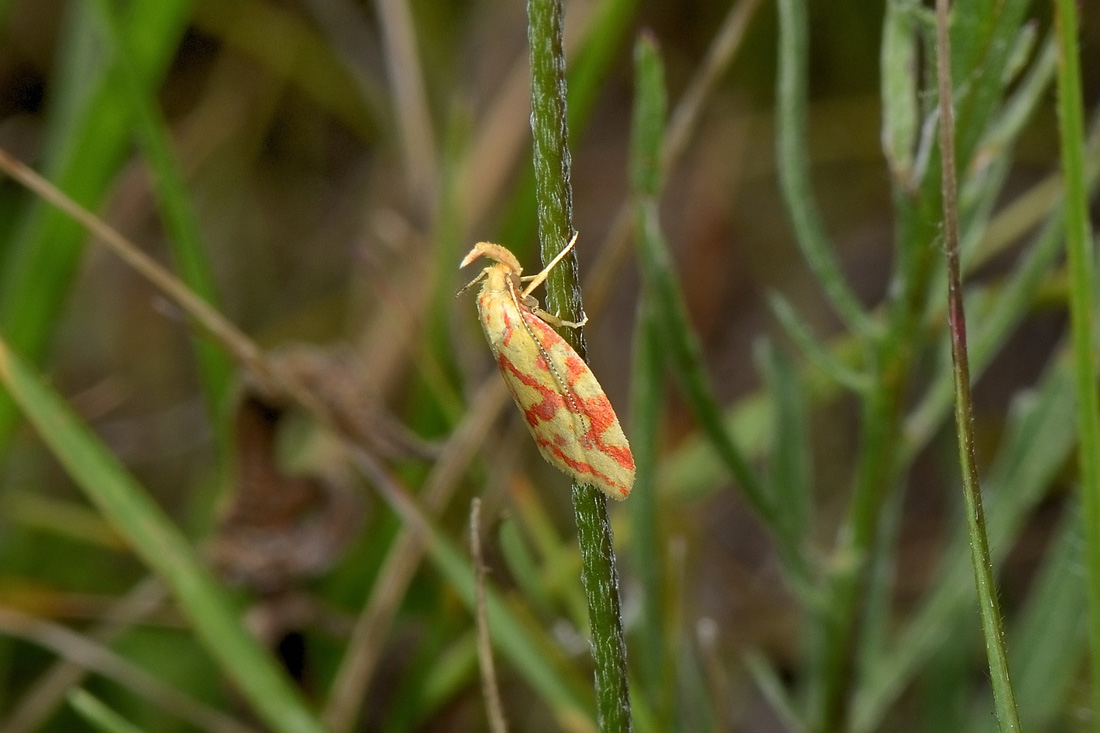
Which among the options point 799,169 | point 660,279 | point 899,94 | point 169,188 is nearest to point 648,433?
point 660,279

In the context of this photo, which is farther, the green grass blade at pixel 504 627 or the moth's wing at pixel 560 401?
the green grass blade at pixel 504 627

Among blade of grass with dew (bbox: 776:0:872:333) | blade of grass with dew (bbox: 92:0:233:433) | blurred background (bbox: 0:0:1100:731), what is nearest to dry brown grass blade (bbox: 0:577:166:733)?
blurred background (bbox: 0:0:1100:731)

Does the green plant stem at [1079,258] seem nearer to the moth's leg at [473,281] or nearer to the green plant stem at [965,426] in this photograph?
the green plant stem at [965,426]

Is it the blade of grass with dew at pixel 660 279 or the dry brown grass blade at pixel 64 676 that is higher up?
the dry brown grass blade at pixel 64 676

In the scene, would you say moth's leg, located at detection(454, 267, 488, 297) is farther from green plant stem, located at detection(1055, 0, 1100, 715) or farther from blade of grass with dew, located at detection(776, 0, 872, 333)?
green plant stem, located at detection(1055, 0, 1100, 715)

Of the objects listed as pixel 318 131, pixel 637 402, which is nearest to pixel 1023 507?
pixel 637 402

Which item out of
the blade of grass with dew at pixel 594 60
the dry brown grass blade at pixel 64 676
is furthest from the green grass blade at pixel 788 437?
the dry brown grass blade at pixel 64 676

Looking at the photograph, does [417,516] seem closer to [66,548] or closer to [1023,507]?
[1023,507]
